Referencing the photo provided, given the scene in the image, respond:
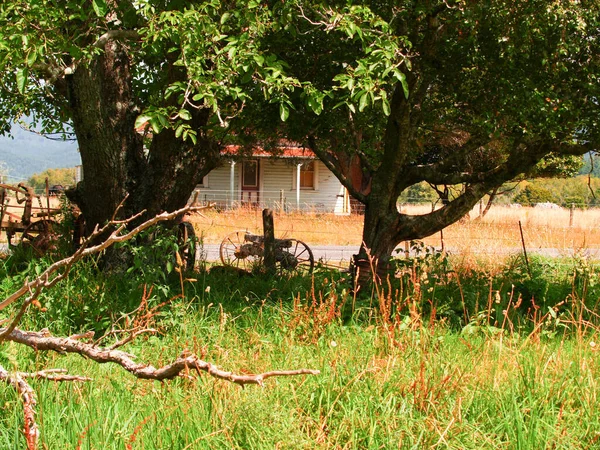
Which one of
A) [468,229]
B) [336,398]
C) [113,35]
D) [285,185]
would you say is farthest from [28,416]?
[285,185]

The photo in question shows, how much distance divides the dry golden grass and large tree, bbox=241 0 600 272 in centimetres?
323

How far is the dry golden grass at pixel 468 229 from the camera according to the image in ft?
51.5

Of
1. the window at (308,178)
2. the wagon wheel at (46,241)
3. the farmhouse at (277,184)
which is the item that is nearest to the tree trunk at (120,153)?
the wagon wheel at (46,241)

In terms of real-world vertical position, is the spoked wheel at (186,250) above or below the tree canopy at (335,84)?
below

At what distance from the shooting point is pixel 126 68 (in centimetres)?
805

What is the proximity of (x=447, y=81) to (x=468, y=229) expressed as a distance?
9.97 m

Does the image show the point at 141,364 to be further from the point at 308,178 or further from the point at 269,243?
the point at 308,178

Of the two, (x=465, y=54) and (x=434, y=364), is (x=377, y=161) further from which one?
(x=434, y=364)

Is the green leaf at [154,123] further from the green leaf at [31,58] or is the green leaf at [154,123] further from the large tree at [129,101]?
the green leaf at [31,58]

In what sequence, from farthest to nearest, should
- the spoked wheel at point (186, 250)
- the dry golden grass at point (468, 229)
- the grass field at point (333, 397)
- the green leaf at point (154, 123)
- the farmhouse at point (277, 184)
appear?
1. the farmhouse at point (277, 184)
2. the dry golden grass at point (468, 229)
3. the spoked wheel at point (186, 250)
4. the green leaf at point (154, 123)
5. the grass field at point (333, 397)

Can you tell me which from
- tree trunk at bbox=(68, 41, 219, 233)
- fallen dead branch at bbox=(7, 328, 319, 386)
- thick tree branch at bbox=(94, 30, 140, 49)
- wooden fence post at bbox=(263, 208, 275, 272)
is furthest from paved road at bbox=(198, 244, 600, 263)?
fallen dead branch at bbox=(7, 328, 319, 386)

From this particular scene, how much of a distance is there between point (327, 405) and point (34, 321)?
3428 millimetres

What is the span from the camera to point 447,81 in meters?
8.46

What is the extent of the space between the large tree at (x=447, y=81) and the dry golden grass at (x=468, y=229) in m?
3.23
